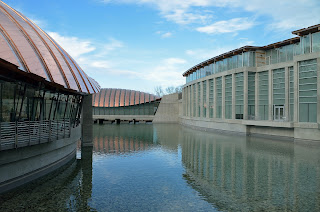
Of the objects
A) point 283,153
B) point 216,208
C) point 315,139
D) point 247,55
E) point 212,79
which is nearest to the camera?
point 216,208

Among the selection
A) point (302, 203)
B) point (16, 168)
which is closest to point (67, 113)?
point (16, 168)

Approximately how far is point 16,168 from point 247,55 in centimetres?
3888

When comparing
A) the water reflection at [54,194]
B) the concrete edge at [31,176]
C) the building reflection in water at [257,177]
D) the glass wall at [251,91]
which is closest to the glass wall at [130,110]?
the glass wall at [251,91]

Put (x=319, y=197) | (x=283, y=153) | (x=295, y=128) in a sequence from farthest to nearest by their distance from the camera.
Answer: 1. (x=295, y=128)
2. (x=283, y=153)
3. (x=319, y=197)

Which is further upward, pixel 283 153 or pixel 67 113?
pixel 67 113

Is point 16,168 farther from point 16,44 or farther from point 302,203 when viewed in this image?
point 302,203

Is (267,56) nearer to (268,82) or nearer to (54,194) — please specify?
(268,82)

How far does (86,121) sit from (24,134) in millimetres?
17006

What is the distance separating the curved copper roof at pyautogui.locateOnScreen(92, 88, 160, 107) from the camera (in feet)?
269

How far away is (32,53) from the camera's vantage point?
19.4 m

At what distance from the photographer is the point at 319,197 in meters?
14.1

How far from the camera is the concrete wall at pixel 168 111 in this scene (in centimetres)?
8112

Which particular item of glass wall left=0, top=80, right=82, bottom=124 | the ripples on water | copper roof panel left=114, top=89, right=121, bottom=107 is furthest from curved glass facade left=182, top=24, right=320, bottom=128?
copper roof panel left=114, top=89, right=121, bottom=107

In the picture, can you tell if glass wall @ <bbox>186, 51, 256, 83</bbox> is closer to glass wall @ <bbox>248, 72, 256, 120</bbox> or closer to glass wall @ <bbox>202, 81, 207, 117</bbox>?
glass wall @ <bbox>248, 72, 256, 120</bbox>
